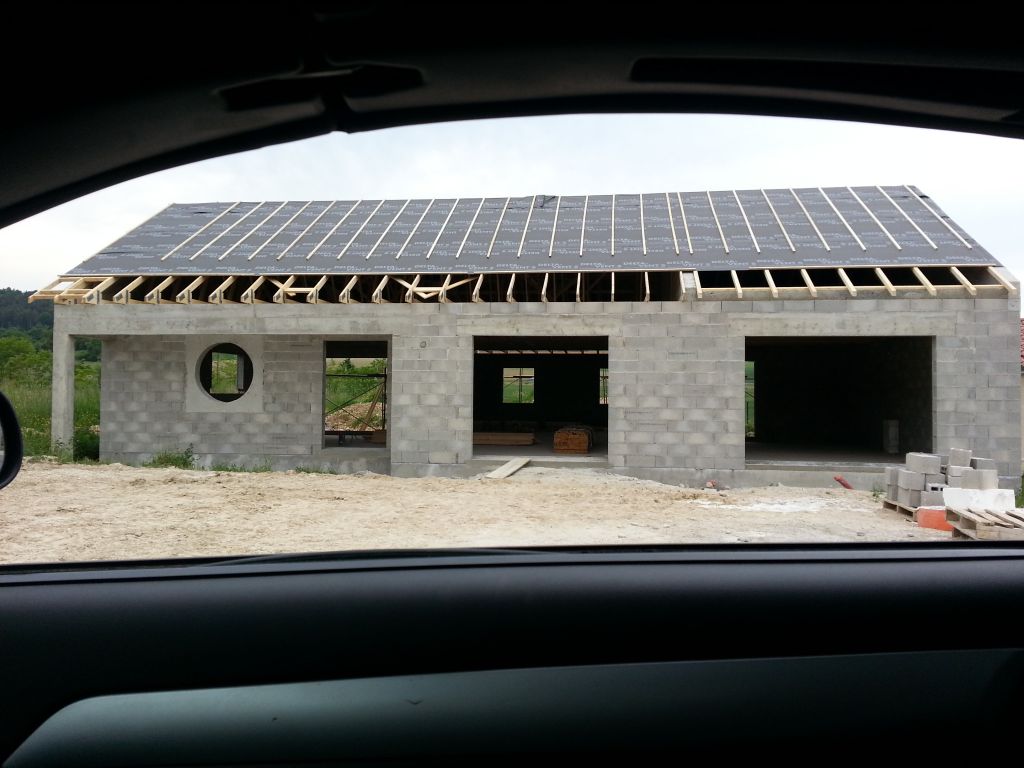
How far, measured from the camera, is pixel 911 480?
9.57m

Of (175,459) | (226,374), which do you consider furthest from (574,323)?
(226,374)

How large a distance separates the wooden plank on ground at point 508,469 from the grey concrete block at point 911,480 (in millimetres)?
5704

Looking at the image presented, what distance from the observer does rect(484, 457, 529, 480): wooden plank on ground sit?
39.4 ft

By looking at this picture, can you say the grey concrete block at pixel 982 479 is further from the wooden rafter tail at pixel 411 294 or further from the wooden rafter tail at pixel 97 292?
the wooden rafter tail at pixel 97 292

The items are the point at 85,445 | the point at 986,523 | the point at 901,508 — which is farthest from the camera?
the point at 85,445

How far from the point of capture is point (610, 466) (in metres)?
12.6

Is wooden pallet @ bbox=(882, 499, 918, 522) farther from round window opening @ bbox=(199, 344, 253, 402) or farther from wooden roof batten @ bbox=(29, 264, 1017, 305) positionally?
round window opening @ bbox=(199, 344, 253, 402)

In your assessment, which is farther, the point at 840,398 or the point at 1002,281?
the point at 840,398

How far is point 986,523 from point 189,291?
1251 cm

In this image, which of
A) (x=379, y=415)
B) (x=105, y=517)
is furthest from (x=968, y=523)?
(x=379, y=415)

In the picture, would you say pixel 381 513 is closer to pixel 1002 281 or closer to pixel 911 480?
pixel 911 480

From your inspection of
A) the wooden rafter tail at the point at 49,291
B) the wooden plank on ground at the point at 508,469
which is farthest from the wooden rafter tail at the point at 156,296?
the wooden plank on ground at the point at 508,469

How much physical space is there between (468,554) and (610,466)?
11007 millimetres

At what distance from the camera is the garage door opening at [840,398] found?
14.2 m
